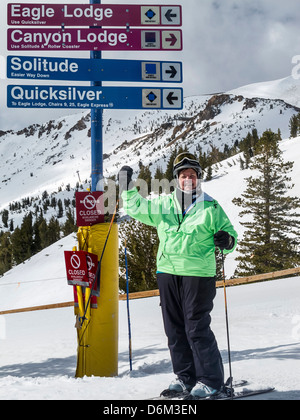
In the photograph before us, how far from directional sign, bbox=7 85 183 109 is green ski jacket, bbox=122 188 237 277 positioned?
1326 mm

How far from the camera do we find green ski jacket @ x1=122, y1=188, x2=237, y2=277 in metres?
3.10

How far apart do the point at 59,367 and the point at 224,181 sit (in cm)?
4901

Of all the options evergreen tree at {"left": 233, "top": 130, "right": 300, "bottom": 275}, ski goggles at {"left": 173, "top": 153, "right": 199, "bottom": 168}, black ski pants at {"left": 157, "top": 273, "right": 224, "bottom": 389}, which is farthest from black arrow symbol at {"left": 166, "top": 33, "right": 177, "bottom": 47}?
evergreen tree at {"left": 233, "top": 130, "right": 300, "bottom": 275}

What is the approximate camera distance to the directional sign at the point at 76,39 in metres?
4.14

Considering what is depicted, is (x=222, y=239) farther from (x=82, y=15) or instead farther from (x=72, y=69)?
(x=82, y=15)

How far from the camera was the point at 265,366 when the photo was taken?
155 inches

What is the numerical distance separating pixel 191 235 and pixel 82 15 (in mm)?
2554

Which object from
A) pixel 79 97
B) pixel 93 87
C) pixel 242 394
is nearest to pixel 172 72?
pixel 93 87

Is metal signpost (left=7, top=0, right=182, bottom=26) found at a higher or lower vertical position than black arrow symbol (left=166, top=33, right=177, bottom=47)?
higher

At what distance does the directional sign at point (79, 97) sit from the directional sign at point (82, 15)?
0.65m

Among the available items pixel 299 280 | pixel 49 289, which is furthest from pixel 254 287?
pixel 49 289

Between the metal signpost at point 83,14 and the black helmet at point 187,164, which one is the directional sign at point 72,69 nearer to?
Result: the metal signpost at point 83,14

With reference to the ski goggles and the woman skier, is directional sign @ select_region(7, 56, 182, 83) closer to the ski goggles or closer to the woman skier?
the ski goggles

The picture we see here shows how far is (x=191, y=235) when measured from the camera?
10.2ft
